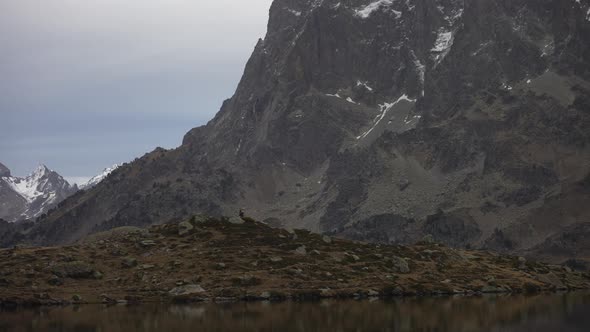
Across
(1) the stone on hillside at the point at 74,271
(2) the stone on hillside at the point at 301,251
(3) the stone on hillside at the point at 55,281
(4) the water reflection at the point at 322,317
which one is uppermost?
(2) the stone on hillside at the point at 301,251

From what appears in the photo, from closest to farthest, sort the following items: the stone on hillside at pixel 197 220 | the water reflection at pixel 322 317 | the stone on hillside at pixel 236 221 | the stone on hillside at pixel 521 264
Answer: the water reflection at pixel 322 317 < the stone on hillside at pixel 197 220 < the stone on hillside at pixel 236 221 < the stone on hillside at pixel 521 264

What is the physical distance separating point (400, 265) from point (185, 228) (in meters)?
34.8

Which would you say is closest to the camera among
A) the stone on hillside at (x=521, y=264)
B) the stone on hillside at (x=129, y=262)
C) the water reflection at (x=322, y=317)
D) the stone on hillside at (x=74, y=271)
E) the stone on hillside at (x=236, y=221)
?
the water reflection at (x=322, y=317)

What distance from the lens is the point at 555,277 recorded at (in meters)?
128

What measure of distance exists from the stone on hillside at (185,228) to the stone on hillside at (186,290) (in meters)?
23.7

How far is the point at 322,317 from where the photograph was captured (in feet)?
248

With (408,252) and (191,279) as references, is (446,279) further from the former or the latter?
(191,279)

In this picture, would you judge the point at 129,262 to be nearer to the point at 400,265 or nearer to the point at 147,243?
the point at 147,243

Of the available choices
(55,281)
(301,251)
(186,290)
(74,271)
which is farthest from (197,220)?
(55,281)

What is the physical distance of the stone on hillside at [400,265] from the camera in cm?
11469

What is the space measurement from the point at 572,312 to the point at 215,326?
3838 cm

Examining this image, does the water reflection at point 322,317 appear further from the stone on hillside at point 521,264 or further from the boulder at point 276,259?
the stone on hillside at point 521,264

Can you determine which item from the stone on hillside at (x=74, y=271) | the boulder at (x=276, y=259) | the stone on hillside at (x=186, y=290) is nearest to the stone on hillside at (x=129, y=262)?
the stone on hillside at (x=74, y=271)

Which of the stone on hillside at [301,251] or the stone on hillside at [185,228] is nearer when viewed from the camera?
the stone on hillside at [301,251]
